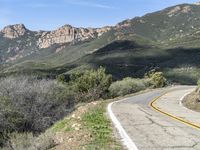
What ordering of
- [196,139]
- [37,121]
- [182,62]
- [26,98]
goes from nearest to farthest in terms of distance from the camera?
[196,139] < [37,121] < [26,98] < [182,62]

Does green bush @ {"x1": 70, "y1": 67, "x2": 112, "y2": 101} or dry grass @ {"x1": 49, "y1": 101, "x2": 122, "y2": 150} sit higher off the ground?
dry grass @ {"x1": 49, "y1": 101, "x2": 122, "y2": 150}

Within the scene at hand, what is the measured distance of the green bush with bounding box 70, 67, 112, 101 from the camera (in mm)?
40384

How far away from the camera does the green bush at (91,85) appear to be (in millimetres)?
40384

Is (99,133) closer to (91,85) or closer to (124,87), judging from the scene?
(91,85)

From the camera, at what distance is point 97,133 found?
1226 centimetres

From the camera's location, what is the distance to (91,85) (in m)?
42.4

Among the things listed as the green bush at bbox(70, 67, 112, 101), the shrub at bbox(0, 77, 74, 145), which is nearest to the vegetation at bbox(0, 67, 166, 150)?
the shrub at bbox(0, 77, 74, 145)

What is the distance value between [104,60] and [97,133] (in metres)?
171

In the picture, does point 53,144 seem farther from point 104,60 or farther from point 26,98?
point 104,60

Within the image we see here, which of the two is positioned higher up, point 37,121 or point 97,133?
point 97,133

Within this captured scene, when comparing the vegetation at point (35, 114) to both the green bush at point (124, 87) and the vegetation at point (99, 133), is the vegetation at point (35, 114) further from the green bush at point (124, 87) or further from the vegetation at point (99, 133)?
the green bush at point (124, 87)

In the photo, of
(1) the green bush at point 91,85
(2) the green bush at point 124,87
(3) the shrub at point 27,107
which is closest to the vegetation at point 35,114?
(3) the shrub at point 27,107

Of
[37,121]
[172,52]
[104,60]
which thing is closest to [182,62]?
[172,52]

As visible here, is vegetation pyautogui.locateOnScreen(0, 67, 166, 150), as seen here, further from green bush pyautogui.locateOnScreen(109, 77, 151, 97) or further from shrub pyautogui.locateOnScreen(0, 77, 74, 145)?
green bush pyautogui.locateOnScreen(109, 77, 151, 97)
